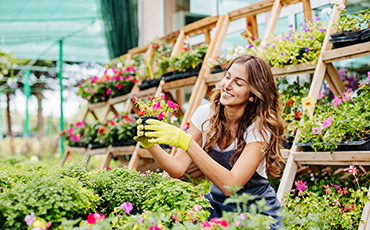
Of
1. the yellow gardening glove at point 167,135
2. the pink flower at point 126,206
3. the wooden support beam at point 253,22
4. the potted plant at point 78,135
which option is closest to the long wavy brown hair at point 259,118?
the yellow gardening glove at point 167,135

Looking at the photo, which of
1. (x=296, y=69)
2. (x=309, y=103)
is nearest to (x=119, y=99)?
(x=296, y=69)

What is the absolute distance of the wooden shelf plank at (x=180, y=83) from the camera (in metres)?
3.29

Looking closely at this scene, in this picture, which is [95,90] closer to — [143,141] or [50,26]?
[50,26]

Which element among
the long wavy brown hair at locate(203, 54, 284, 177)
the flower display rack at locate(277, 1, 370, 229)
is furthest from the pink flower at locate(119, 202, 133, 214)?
the flower display rack at locate(277, 1, 370, 229)

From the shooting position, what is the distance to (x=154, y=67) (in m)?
4.05

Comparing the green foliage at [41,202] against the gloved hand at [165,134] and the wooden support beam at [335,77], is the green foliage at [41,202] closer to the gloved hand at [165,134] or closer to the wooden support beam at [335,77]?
the gloved hand at [165,134]

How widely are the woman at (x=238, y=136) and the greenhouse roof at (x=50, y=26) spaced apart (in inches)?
153

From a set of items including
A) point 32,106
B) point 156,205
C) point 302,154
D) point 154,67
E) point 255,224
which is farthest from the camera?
point 32,106

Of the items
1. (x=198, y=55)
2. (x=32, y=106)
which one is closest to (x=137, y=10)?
(x=198, y=55)

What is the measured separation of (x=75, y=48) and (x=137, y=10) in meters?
2.36

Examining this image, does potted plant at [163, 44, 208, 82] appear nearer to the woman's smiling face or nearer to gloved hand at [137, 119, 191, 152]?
the woman's smiling face

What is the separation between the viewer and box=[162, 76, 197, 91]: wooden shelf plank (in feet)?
10.8

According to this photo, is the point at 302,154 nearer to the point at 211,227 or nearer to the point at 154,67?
the point at 211,227

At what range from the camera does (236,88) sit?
1.67m
